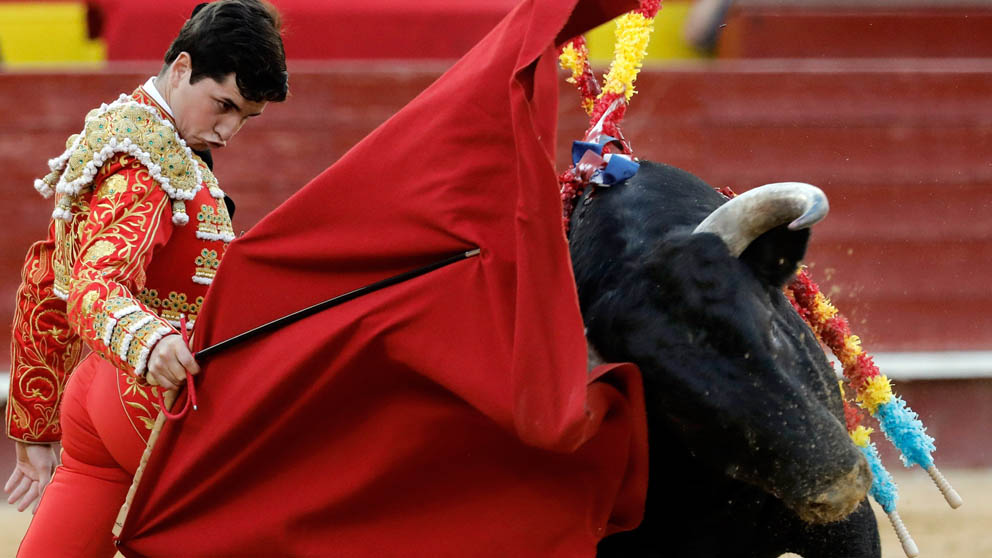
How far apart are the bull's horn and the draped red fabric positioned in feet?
0.77

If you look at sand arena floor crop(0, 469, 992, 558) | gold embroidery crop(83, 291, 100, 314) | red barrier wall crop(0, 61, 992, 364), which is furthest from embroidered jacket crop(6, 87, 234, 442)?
red barrier wall crop(0, 61, 992, 364)

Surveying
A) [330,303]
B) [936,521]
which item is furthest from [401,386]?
[936,521]

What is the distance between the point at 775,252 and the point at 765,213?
0.08 m

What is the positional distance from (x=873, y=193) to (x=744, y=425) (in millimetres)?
3922

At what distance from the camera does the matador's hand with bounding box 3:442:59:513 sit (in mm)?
2023

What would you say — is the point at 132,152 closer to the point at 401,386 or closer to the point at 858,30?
the point at 401,386

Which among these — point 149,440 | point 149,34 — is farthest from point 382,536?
point 149,34

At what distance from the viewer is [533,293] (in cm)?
150

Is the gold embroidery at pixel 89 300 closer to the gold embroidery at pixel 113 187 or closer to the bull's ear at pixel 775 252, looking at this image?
the gold embroidery at pixel 113 187

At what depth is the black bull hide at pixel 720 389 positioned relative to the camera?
62.5 inches

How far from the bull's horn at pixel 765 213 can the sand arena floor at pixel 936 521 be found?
2.33 m

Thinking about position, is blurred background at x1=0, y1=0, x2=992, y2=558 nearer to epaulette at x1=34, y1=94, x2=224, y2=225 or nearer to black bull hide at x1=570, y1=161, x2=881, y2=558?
black bull hide at x1=570, y1=161, x2=881, y2=558

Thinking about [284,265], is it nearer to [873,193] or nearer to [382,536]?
[382,536]

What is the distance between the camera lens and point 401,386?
5.47 feet
